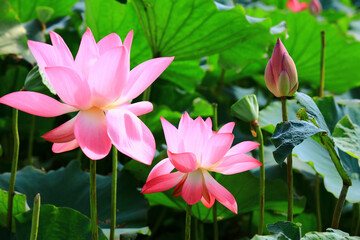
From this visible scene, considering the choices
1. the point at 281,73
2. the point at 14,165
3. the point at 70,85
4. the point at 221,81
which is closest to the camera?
the point at 70,85

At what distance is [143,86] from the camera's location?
53 cm

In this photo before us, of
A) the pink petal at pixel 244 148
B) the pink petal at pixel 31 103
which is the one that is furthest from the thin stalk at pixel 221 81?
the pink petal at pixel 31 103

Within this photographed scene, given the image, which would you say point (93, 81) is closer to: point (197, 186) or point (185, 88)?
point (197, 186)

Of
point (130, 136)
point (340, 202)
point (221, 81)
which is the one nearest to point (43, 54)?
point (130, 136)

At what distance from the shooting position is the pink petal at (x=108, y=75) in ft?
1.64

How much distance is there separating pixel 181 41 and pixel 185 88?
0.34m

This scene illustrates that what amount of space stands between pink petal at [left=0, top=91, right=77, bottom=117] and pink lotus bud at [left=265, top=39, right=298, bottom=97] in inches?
11.1

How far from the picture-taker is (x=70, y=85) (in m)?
0.49

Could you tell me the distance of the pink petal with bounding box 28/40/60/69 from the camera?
0.52 m

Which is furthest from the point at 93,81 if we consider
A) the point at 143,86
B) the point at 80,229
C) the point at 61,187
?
the point at 61,187

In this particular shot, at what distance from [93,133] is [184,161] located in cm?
11

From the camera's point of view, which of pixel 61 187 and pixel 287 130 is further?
pixel 61 187

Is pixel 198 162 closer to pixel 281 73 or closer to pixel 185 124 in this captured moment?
pixel 185 124

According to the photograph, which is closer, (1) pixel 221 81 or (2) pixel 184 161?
(2) pixel 184 161
